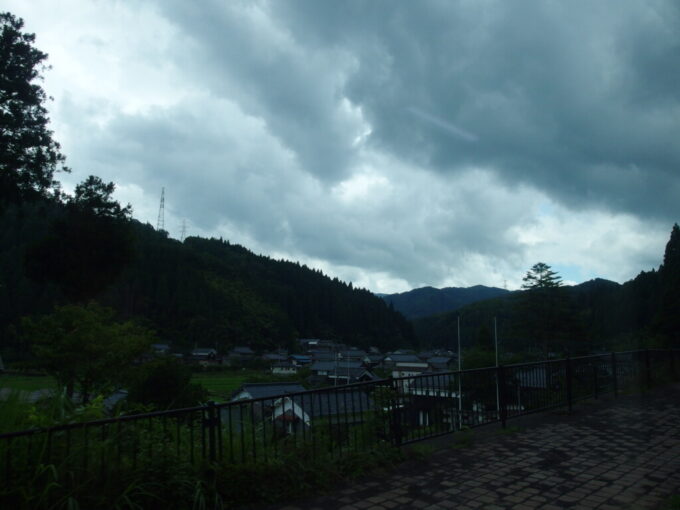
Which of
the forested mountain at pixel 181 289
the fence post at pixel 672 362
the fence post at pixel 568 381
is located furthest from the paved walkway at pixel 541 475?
the forested mountain at pixel 181 289

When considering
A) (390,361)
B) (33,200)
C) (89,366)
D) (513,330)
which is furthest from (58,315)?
(390,361)

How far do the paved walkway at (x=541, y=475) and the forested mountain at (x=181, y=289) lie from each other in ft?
69.2

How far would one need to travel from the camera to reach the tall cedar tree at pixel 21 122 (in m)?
17.9

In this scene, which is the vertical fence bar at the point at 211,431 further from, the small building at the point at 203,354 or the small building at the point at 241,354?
the small building at the point at 241,354

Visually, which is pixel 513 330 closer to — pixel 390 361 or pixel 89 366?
pixel 89 366

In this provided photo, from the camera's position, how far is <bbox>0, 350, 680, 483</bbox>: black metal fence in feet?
10.7

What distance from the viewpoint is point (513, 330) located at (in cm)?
3822

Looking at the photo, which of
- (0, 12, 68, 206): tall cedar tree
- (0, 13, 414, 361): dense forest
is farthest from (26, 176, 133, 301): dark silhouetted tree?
(0, 12, 68, 206): tall cedar tree

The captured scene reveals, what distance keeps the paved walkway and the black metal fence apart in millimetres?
493

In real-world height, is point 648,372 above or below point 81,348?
below

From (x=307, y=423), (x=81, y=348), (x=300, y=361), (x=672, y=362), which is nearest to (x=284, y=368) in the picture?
(x=300, y=361)

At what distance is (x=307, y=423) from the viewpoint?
4691 millimetres

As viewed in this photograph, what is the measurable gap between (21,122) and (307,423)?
20222 mm

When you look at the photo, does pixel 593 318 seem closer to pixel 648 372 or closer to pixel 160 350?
pixel 648 372
